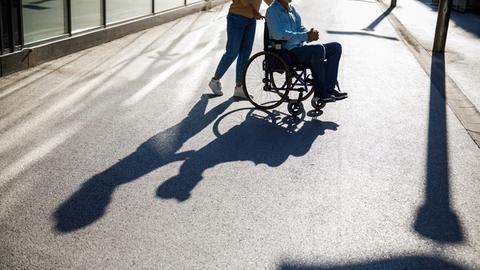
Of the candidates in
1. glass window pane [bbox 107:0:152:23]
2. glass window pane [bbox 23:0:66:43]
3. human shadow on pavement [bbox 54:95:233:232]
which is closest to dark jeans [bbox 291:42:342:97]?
human shadow on pavement [bbox 54:95:233:232]

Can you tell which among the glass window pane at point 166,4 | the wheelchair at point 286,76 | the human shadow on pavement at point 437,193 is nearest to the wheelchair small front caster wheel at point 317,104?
the wheelchair at point 286,76

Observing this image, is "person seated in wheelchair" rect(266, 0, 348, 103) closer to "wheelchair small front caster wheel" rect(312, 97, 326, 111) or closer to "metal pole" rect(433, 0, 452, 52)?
"wheelchair small front caster wheel" rect(312, 97, 326, 111)

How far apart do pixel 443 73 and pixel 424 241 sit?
731 cm

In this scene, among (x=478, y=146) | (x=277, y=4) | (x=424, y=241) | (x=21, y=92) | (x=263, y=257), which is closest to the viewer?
(x=263, y=257)

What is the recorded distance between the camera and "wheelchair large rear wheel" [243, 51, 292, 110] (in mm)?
7500

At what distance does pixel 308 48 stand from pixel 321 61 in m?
0.20

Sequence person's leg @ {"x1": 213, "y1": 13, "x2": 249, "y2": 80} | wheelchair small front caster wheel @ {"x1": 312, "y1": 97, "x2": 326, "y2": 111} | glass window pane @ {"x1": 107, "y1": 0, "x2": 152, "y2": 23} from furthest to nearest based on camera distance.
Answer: glass window pane @ {"x1": 107, "y1": 0, "x2": 152, "y2": 23}
person's leg @ {"x1": 213, "y1": 13, "x2": 249, "y2": 80}
wheelchair small front caster wheel @ {"x1": 312, "y1": 97, "x2": 326, "y2": 111}

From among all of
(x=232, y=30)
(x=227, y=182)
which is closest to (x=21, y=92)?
(x=232, y=30)

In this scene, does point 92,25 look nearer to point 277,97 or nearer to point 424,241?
point 277,97

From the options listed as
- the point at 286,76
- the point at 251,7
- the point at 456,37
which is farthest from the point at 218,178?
the point at 456,37

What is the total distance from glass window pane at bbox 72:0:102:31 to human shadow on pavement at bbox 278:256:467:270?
766cm

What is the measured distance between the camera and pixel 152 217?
4.49m

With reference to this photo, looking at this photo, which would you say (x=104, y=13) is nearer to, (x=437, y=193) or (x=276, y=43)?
(x=276, y=43)

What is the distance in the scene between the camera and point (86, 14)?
11094 mm
